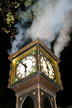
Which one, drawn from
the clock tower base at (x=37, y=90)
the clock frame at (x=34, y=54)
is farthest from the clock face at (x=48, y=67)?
the clock tower base at (x=37, y=90)

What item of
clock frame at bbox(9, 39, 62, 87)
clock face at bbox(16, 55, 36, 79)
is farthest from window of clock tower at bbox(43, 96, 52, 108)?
clock face at bbox(16, 55, 36, 79)

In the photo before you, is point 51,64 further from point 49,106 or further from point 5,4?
point 5,4

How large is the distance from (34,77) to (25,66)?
21.9 inches

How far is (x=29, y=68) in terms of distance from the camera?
146 inches

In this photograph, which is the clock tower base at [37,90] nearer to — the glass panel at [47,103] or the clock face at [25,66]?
the glass panel at [47,103]

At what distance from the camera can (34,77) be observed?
3.43 metres

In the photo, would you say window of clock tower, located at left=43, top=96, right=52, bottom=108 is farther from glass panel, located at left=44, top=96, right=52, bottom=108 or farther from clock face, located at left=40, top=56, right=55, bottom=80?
clock face, located at left=40, top=56, right=55, bottom=80

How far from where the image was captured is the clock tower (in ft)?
11.4

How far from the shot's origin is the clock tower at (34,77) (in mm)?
3484

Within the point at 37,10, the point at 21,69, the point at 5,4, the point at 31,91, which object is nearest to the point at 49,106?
the point at 31,91

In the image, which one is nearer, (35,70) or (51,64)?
(35,70)

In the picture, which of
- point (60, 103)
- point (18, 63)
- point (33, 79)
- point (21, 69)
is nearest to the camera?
point (33, 79)

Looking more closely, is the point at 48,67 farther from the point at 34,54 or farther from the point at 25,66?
the point at 25,66

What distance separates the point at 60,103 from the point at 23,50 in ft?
20.6
